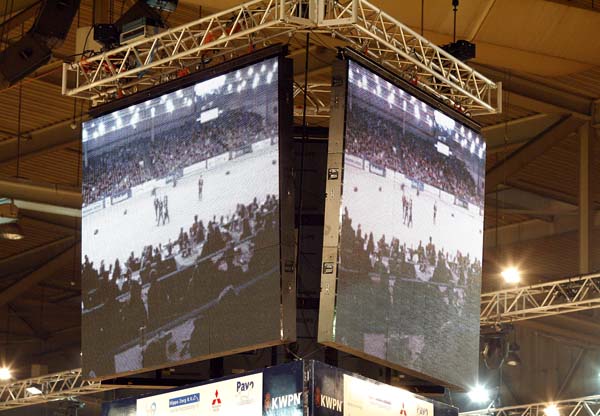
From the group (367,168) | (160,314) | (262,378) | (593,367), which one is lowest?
(262,378)

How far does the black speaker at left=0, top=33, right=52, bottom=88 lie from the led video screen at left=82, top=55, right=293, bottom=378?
2.85 metres

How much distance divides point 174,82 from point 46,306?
21.5 m

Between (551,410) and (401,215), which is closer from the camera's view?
(401,215)

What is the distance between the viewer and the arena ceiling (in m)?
15.4

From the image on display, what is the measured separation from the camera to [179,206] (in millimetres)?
10945

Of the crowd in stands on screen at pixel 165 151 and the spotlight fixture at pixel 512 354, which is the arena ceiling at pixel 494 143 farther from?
the crowd in stands on screen at pixel 165 151

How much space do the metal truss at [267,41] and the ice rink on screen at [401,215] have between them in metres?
1.09

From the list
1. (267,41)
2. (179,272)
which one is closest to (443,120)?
(267,41)

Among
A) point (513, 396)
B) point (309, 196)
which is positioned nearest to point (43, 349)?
point (513, 396)

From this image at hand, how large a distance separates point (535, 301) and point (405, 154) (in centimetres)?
947

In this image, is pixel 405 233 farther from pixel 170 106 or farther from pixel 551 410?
pixel 551 410

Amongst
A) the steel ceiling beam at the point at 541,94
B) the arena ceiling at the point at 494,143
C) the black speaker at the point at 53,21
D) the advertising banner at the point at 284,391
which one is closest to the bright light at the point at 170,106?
the advertising banner at the point at 284,391

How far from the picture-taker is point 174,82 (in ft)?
36.9

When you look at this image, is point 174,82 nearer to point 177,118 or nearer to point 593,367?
point 177,118
